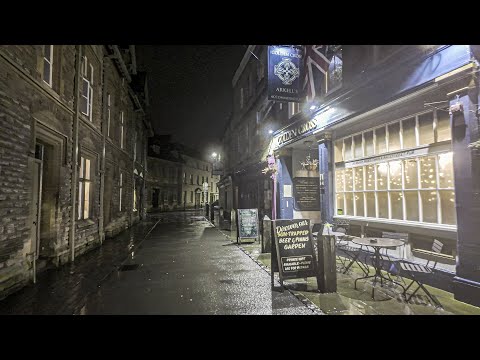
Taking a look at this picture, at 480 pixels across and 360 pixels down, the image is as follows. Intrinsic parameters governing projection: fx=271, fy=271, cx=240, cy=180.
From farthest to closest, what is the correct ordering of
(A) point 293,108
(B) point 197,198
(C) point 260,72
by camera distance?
(B) point 197,198, (C) point 260,72, (A) point 293,108

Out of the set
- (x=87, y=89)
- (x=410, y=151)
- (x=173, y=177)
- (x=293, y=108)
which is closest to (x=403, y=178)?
(x=410, y=151)

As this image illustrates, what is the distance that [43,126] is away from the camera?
21.7 feet

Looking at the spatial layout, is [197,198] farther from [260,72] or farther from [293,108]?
[293,108]

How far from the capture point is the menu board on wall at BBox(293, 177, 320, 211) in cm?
1134

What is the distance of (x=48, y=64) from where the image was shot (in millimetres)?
7258

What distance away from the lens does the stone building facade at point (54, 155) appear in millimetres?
5270

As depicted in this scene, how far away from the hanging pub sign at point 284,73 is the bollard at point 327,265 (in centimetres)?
566

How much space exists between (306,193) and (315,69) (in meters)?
4.87

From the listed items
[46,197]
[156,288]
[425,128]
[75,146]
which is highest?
[75,146]

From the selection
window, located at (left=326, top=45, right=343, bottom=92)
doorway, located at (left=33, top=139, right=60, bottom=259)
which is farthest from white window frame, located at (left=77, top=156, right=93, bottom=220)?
window, located at (left=326, top=45, right=343, bottom=92)

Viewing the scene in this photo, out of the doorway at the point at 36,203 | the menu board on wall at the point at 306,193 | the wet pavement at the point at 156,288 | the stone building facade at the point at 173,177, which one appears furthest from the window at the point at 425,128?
the stone building facade at the point at 173,177

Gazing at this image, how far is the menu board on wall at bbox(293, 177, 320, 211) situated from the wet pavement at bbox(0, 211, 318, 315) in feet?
12.9
